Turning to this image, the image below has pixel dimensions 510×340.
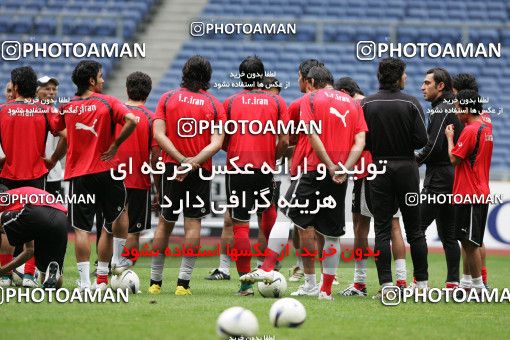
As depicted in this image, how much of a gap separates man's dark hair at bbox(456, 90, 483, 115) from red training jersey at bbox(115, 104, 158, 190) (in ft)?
11.1

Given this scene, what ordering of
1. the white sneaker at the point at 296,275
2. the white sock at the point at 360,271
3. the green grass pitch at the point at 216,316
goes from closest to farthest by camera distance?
the green grass pitch at the point at 216,316
the white sock at the point at 360,271
the white sneaker at the point at 296,275

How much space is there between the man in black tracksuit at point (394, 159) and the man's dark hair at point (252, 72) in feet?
3.80

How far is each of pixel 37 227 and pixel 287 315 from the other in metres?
3.03

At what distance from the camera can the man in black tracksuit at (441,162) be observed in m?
10.7

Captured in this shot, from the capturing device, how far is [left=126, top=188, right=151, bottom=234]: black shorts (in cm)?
1126

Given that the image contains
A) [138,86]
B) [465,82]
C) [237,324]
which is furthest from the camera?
[138,86]

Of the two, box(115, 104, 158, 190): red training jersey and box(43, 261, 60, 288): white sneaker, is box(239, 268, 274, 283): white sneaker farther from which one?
box(115, 104, 158, 190): red training jersey

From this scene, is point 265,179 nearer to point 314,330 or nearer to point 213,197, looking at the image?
point 314,330

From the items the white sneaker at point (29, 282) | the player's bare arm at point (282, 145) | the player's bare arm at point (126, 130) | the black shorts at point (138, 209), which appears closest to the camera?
the player's bare arm at point (126, 130)

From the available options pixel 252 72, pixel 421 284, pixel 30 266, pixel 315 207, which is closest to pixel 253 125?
pixel 252 72

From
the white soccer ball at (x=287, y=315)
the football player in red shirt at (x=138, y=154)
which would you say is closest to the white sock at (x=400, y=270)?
the white soccer ball at (x=287, y=315)

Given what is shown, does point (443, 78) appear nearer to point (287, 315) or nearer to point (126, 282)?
point (126, 282)

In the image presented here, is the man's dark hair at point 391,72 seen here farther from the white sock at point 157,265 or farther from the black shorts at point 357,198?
the white sock at point 157,265

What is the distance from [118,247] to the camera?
10.8 metres
